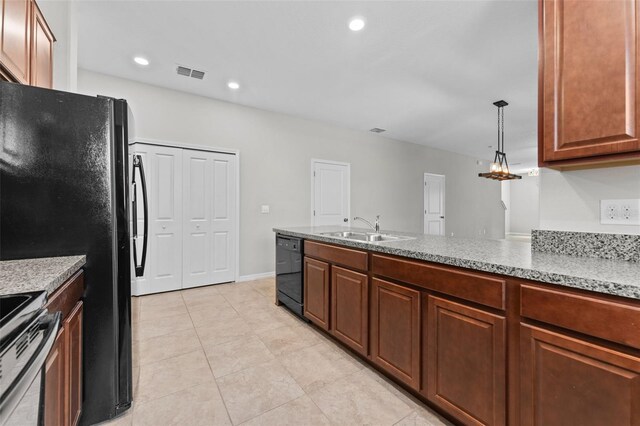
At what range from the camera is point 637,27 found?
3.72 ft

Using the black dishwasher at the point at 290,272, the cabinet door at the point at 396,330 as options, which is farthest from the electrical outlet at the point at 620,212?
the black dishwasher at the point at 290,272

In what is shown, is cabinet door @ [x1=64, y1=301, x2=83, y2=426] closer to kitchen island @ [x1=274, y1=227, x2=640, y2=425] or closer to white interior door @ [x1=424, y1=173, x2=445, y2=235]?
kitchen island @ [x1=274, y1=227, x2=640, y2=425]

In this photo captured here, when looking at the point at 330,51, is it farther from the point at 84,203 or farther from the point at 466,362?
the point at 466,362

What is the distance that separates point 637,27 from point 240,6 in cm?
250

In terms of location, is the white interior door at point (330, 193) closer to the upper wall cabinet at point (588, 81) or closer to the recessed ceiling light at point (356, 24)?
the recessed ceiling light at point (356, 24)

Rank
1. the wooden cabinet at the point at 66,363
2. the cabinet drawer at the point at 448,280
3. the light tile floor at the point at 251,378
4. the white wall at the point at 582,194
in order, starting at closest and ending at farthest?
the wooden cabinet at the point at 66,363, the cabinet drawer at the point at 448,280, the white wall at the point at 582,194, the light tile floor at the point at 251,378

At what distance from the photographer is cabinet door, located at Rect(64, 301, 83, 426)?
3.96 ft

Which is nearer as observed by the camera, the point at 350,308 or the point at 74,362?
the point at 74,362

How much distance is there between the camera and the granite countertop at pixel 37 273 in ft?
3.05

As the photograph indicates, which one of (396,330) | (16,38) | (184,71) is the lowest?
(396,330)

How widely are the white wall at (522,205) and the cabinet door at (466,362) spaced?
11564 mm

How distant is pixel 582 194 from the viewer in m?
1.50

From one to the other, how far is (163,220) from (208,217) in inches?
23.1

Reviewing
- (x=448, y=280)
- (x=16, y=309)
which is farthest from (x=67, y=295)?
(x=448, y=280)
